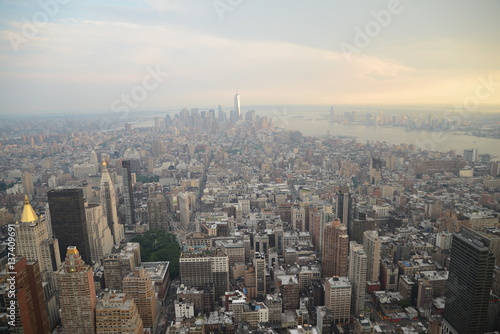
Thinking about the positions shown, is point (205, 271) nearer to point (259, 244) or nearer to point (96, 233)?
point (259, 244)

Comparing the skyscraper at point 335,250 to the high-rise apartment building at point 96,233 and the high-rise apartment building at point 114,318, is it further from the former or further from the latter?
the high-rise apartment building at point 96,233

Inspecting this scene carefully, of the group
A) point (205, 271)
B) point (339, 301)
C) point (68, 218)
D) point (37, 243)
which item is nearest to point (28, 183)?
point (68, 218)

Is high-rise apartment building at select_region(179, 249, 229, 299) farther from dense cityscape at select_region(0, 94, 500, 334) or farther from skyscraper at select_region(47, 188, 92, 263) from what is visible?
skyscraper at select_region(47, 188, 92, 263)

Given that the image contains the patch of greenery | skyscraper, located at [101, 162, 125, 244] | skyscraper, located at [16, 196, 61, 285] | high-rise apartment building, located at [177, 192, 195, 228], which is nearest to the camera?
skyscraper, located at [16, 196, 61, 285]

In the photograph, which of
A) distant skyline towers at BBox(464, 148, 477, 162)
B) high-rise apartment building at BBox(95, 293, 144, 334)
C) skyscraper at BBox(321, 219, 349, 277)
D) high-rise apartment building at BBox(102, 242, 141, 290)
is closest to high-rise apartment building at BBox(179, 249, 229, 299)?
high-rise apartment building at BBox(102, 242, 141, 290)

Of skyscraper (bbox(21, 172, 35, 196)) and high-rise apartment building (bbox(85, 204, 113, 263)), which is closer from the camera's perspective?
high-rise apartment building (bbox(85, 204, 113, 263))

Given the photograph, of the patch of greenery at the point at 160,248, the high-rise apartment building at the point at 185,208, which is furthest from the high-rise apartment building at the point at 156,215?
the high-rise apartment building at the point at 185,208

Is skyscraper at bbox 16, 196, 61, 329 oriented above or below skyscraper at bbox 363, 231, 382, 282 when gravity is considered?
above
